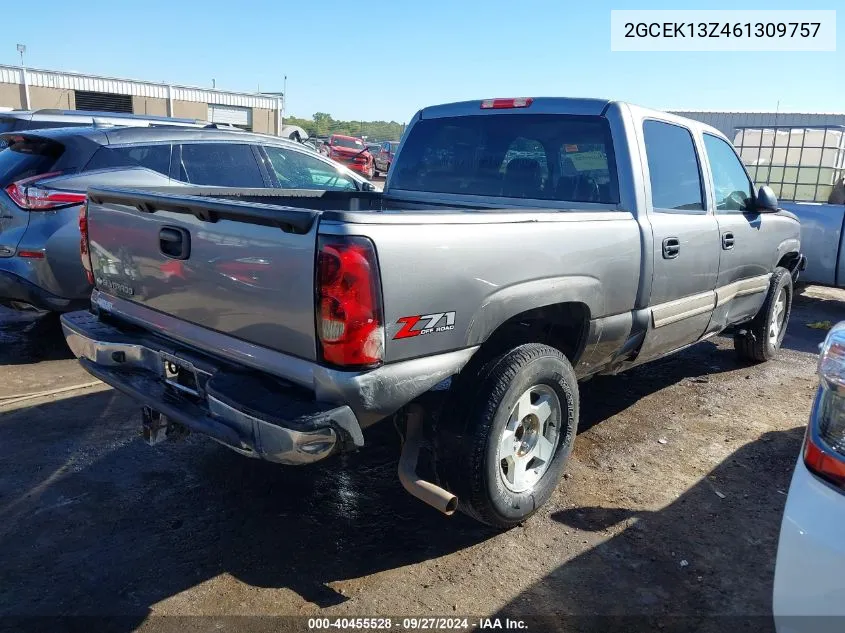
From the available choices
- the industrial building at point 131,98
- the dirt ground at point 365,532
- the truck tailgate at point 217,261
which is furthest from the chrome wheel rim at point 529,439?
the industrial building at point 131,98

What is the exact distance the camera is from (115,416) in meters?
4.46

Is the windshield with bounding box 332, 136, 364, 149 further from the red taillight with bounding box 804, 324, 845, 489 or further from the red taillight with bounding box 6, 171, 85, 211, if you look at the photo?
the red taillight with bounding box 804, 324, 845, 489

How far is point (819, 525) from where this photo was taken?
1782 mm

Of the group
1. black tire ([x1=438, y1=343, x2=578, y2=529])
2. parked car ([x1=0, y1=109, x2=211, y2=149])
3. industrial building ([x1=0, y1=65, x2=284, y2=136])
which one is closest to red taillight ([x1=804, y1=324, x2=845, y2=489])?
black tire ([x1=438, y1=343, x2=578, y2=529])

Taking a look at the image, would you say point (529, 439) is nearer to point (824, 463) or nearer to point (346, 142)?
point (824, 463)

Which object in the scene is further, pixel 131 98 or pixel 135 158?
pixel 131 98

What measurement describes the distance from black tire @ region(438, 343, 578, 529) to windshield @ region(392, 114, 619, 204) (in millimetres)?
1250

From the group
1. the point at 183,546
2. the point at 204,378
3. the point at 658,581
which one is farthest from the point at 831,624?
the point at 183,546

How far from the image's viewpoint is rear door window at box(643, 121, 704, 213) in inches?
157

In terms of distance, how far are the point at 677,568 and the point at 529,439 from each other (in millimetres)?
850

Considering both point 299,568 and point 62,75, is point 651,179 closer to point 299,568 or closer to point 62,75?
point 299,568

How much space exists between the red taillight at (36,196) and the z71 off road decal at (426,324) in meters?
3.87

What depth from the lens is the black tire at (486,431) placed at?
2891 millimetres

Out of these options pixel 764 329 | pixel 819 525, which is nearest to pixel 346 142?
pixel 764 329
